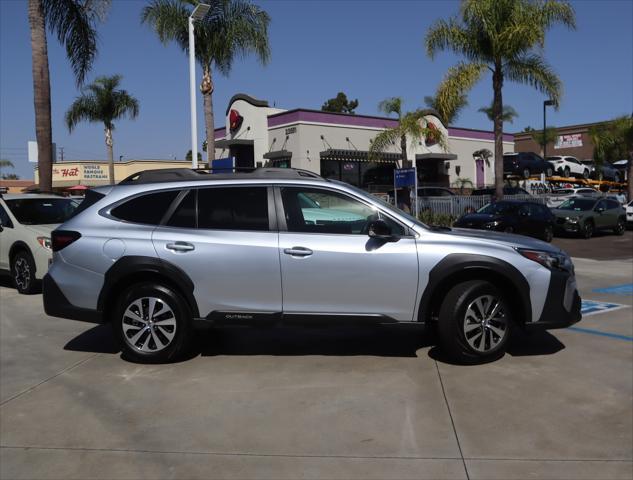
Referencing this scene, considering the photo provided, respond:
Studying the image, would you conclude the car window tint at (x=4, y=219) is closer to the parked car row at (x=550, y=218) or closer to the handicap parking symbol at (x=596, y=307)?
the handicap parking symbol at (x=596, y=307)

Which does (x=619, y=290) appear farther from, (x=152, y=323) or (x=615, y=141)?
(x=615, y=141)

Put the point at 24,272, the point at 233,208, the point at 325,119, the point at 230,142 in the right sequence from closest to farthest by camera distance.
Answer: the point at 233,208, the point at 24,272, the point at 325,119, the point at 230,142

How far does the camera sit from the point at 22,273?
9516mm

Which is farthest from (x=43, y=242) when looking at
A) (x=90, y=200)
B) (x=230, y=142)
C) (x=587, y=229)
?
(x=230, y=142)

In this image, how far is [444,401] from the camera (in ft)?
15.1

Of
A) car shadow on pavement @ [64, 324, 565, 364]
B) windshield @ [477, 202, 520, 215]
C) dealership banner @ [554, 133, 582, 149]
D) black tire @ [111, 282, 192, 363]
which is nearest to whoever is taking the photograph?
black tire @ [111, 282, 192, 363]

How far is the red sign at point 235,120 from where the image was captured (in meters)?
33.4

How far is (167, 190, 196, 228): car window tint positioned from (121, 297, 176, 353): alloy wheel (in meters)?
0.74

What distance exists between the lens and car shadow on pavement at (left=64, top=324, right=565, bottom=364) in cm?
596

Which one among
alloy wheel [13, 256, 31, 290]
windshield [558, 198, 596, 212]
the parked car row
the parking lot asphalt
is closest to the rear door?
the parking lot asphalt

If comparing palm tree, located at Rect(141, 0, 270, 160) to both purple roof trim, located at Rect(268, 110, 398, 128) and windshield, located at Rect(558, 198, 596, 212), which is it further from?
windshield, located at Rect(558, 198, 596, 212)

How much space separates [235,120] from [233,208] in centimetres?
2899

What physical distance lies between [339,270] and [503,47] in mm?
18453

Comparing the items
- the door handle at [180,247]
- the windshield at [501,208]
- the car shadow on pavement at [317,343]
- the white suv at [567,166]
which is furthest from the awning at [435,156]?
the door handle at [180,247]
